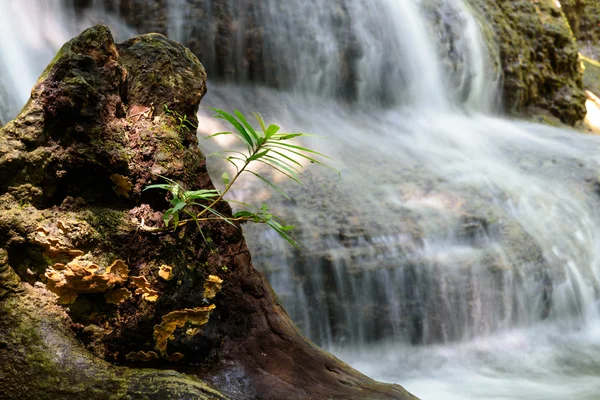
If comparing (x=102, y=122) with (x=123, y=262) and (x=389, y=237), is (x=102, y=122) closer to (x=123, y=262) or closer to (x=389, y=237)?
(x=123, y=262)

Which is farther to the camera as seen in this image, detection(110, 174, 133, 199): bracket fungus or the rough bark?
detection(110, 174, 133, 199): bracket fungus

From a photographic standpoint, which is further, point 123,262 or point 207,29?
point 207,29

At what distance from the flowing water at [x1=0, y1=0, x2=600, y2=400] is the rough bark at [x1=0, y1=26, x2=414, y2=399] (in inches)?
63.8

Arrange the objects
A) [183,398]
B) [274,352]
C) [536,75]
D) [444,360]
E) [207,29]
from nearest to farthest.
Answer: [183,398], [274,352], [444,360], [207,29], [536,75]

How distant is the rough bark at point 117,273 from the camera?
143cm

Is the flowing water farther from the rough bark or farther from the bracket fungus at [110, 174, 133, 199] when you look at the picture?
the bracket fungus at [110, 174, 133, 199]

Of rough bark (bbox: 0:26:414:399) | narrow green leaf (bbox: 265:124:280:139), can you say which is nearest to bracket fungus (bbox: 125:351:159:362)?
rough bark (bbox: 0:26:414:399)

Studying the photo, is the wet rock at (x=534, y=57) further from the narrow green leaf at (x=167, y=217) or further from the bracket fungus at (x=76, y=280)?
the bracket fungus at (x=76, y=280)

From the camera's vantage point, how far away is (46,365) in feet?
4.57

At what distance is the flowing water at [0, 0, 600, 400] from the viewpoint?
346cm

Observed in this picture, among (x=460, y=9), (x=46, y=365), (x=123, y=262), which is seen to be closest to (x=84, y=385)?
(x=46, y=365)

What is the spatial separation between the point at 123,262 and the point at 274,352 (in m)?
0.45

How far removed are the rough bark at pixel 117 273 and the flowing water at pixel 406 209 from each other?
1.62 metres

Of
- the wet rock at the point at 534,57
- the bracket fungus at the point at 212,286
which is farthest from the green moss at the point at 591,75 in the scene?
the bracket fungus at the point at 212,286
